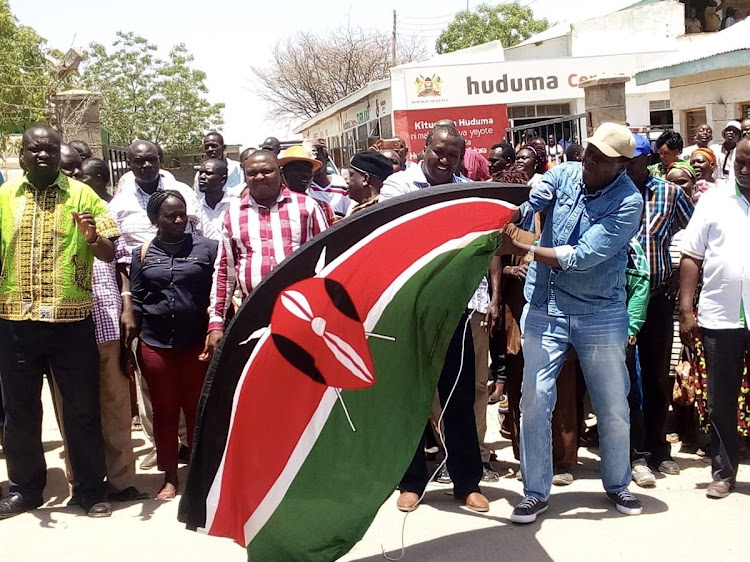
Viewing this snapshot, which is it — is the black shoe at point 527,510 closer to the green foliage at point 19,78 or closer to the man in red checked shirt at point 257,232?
the man in red checked shirt at point 257,232

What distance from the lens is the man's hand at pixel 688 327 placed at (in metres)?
5.23

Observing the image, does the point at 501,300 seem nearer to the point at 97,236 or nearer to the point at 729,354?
the point at 729,354

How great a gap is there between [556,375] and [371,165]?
1.83 m

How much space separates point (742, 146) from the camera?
5.07 meters

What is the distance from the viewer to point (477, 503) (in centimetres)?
517

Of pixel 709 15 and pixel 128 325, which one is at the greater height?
pixel 709 15

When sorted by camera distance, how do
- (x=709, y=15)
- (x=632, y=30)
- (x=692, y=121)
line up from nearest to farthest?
(x=692, y=121), (x=709, y=15), (x=632, y=30)

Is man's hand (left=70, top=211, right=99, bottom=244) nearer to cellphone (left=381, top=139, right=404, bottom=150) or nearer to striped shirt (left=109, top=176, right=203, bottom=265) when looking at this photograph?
striped shirt (left=109, top=176, right=203, bottom=265)

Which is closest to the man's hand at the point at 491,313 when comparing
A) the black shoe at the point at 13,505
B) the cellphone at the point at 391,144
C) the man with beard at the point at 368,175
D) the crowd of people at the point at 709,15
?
the man with beard at the point at 368,175

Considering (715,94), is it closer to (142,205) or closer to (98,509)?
(142,205)

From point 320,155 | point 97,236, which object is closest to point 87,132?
point 320,155

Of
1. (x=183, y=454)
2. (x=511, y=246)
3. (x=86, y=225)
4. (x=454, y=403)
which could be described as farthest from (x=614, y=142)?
(x=183, y=454)

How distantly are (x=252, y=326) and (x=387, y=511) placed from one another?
6.43 feet

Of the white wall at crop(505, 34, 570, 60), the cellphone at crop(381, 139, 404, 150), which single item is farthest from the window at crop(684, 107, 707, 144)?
the white wall at crop(505, 34, 570, 60)
